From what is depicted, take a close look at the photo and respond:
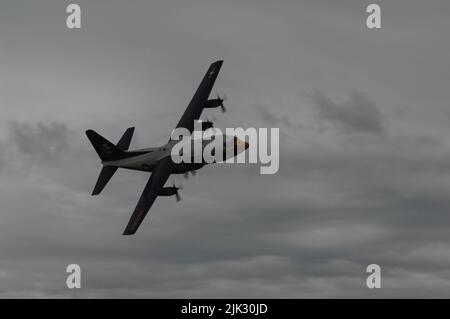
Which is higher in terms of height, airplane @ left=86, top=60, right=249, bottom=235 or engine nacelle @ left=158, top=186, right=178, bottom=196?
airplane @ left=86, top=60, right=249, bottom=235

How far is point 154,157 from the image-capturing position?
7681cm

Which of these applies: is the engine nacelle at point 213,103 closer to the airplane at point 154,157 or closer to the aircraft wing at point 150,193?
the airplane at point 154,157

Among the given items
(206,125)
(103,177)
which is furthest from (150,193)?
(206,125)

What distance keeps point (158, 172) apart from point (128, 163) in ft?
18.9

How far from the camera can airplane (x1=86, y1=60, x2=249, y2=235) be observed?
71.9 meters

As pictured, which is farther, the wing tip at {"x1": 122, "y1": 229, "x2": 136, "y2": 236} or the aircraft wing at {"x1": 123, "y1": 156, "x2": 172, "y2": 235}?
the aircraft wing at {"x1": 123, "y1": 156, "x2": 172, "y2": 235}

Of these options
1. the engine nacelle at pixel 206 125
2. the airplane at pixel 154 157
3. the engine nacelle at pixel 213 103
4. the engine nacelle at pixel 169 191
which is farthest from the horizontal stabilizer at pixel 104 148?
the engine nacelle at pixel 213 103

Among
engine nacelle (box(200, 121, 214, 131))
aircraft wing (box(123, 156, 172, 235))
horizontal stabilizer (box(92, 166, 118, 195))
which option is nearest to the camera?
aircraft wing (box(123, 156, 172, 235))

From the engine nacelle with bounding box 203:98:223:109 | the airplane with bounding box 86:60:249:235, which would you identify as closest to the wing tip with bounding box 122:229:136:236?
the airplane with bounding box 86:60:249:235

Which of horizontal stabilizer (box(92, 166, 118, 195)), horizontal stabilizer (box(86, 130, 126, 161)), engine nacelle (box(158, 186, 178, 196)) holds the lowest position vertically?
engine nacelle (box(158, 186, 178, 196))

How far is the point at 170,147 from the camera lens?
7669 cm

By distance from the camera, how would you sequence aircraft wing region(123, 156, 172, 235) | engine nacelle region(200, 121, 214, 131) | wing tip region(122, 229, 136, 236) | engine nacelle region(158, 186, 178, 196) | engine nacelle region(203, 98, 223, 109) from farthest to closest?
engine nacelle region(203, 98, 223, 109) < engine nacelle region(200, 121, 214, 131) < engine nacelle region(158, 186, 178, 196) < aircraft wing region(123, 156, 172, 235) < wing tip region(122, 229, 136, 236)

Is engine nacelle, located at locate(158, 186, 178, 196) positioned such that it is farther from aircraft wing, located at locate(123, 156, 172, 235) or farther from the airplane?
aircraft wing, located at locate(123, 156, 172, 235)
